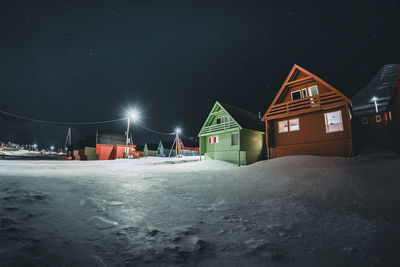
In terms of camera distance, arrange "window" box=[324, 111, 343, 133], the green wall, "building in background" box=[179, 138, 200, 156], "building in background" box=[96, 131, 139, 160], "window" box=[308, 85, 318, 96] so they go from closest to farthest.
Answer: "window" box=[324, 111, 343, 133] → "window" box=[308, 85, 318, 96] → the green wall → "building in background" box=[96, 131, 139, 160] → "building in background" box=[179, 138, 200, 156]

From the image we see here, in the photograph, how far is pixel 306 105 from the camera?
15.1 metres

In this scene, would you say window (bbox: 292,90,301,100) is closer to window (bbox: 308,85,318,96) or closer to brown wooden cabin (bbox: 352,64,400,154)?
window (bbox: 308,85,318,96)

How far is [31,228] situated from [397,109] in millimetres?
20364

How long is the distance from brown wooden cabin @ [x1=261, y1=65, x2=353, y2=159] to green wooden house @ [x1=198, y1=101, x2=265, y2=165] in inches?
173

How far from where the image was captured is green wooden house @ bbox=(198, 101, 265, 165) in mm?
21297

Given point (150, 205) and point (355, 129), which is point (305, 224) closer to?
point (150, 205)

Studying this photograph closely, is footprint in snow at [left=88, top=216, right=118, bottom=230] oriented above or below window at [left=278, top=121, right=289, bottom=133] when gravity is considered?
below

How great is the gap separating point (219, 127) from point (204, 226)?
63.4 feet

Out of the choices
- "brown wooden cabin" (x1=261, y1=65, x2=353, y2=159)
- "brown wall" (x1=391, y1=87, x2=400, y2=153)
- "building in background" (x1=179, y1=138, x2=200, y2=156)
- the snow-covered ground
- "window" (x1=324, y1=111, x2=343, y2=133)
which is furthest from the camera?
"building in background" (x1=179, y1=138, x2=200, y2=156)

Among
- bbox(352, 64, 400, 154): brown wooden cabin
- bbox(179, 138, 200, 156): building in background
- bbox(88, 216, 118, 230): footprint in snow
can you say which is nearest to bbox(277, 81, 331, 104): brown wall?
bbox(352, 64, 400, 154): brown wooden cabin

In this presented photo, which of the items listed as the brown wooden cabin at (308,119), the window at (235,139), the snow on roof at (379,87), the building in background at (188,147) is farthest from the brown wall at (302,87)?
the snow on roof at (379,87)

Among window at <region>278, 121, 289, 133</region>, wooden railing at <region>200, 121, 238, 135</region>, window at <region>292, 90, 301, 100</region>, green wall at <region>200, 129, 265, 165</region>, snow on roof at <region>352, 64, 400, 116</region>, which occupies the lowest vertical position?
green wall at <region>200, 129, 265, 165</region>

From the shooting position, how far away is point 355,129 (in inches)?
629

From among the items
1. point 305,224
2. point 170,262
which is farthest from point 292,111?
point 170,262
